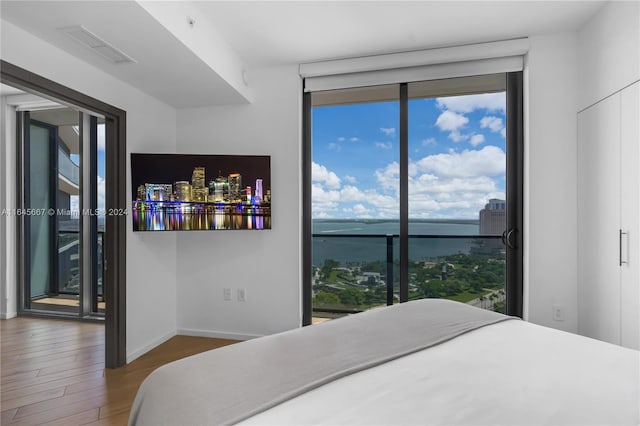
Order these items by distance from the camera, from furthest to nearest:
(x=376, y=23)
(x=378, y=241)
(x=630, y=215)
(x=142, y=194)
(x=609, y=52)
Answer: (x=378, y=241), (x=142, y=194), (x=376, y=23), (x=609, y=52), (x=630, y=215)

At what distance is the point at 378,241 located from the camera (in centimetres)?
382

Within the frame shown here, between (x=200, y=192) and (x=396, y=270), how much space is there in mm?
2029

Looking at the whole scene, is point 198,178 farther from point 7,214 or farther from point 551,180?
point 551,180

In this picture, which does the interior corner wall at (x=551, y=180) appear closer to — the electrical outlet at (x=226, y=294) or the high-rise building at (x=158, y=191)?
the electrical outlet at (x=226, y=294)

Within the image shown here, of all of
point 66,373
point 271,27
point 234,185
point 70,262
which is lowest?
point 66,373

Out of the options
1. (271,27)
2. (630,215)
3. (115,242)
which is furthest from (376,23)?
(115,242)

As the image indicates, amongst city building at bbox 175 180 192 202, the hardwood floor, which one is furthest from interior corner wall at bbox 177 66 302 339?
city building at bbox 175 180 192 202

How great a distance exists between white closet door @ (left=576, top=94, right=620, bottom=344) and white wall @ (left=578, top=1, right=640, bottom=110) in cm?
12

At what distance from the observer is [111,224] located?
2885 mm

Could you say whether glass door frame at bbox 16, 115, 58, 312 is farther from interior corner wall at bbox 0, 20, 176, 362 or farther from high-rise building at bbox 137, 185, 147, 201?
high-rise building at bbox 137, 185, 147, 201

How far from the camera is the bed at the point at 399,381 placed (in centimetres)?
99

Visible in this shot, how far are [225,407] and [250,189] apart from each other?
240 cm

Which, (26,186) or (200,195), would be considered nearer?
(200,195)

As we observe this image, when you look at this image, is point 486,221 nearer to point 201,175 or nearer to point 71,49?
point 201,175
